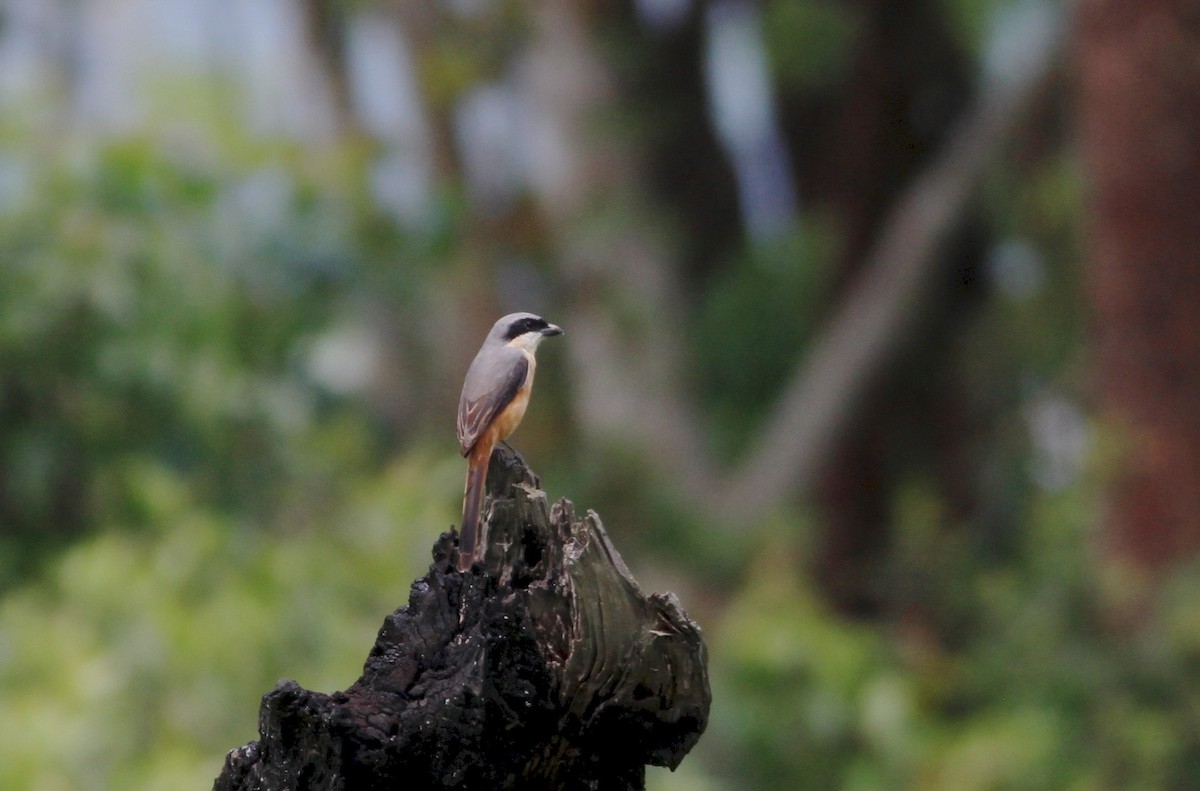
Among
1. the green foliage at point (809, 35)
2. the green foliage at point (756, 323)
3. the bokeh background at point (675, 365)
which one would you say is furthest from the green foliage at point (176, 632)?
the green foliage at point (756, 323)

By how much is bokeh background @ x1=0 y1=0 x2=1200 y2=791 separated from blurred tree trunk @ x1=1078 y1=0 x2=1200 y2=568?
0.03 metres

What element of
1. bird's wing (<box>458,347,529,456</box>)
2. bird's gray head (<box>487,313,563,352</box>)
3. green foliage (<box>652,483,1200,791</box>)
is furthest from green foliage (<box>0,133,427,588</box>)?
bird's wing (<box>458,347,529,456</box>)

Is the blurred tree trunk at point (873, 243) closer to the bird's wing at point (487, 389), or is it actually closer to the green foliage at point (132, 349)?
the green foliage at point (132, 349)

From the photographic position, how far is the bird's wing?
11.1ft

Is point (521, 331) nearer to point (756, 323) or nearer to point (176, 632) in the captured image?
point (176, 632)

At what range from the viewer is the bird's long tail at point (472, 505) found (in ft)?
8.76

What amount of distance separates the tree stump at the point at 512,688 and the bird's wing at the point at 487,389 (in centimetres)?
Answer: 67

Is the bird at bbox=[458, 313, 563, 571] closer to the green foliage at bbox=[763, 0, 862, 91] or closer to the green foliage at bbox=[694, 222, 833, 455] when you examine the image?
the green foliage at bbox=[763, 0, 862, 91]

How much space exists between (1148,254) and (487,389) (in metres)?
8.04

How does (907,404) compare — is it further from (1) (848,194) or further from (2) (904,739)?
(2) (904,739)

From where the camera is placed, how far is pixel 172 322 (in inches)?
358

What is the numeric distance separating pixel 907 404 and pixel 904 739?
5.92 m

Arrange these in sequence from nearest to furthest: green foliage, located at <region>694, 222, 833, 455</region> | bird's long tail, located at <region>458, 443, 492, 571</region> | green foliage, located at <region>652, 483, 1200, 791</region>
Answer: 1. bird's long tail, located at <region>458, 443, 492, 571</region>
2. green foliage, located at <region>652, 483, 1200, 791</region>
3. green foliage, located at <region>694, 222, 833, 455</region>

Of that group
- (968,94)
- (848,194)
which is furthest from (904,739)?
(968,94)
